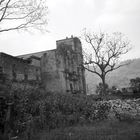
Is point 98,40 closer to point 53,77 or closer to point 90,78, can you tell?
point 53,77

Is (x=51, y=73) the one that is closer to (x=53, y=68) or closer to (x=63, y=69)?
(x=53, y=68)

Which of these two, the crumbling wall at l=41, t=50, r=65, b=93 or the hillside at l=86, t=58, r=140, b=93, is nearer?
the crumbling wall at l=41, t=50, r=65, b=93

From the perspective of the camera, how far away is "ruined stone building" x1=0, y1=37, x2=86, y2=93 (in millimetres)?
30348

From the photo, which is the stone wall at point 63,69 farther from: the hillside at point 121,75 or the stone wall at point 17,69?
the hillside at point 121,75

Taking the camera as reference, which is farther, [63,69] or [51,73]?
[63,69]

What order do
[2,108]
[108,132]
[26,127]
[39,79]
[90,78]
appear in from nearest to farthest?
1. [108,132]
2. [26,127]
3. [2,108]
4. [39,79]
5. [90,78]

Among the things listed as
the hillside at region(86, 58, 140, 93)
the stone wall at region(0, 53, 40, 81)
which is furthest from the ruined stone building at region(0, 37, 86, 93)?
the hillside at region(86, 58, 140, 93)

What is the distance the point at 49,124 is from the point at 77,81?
121 ft

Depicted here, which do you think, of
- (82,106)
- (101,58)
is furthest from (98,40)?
(82,106)

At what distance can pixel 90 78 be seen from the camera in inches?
5271

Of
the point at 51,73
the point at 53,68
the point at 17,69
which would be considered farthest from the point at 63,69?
the point at 17,69

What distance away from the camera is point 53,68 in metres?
39.8

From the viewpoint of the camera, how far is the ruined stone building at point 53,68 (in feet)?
99.6

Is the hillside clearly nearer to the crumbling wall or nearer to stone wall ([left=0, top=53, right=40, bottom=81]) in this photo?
the crumbling wall
